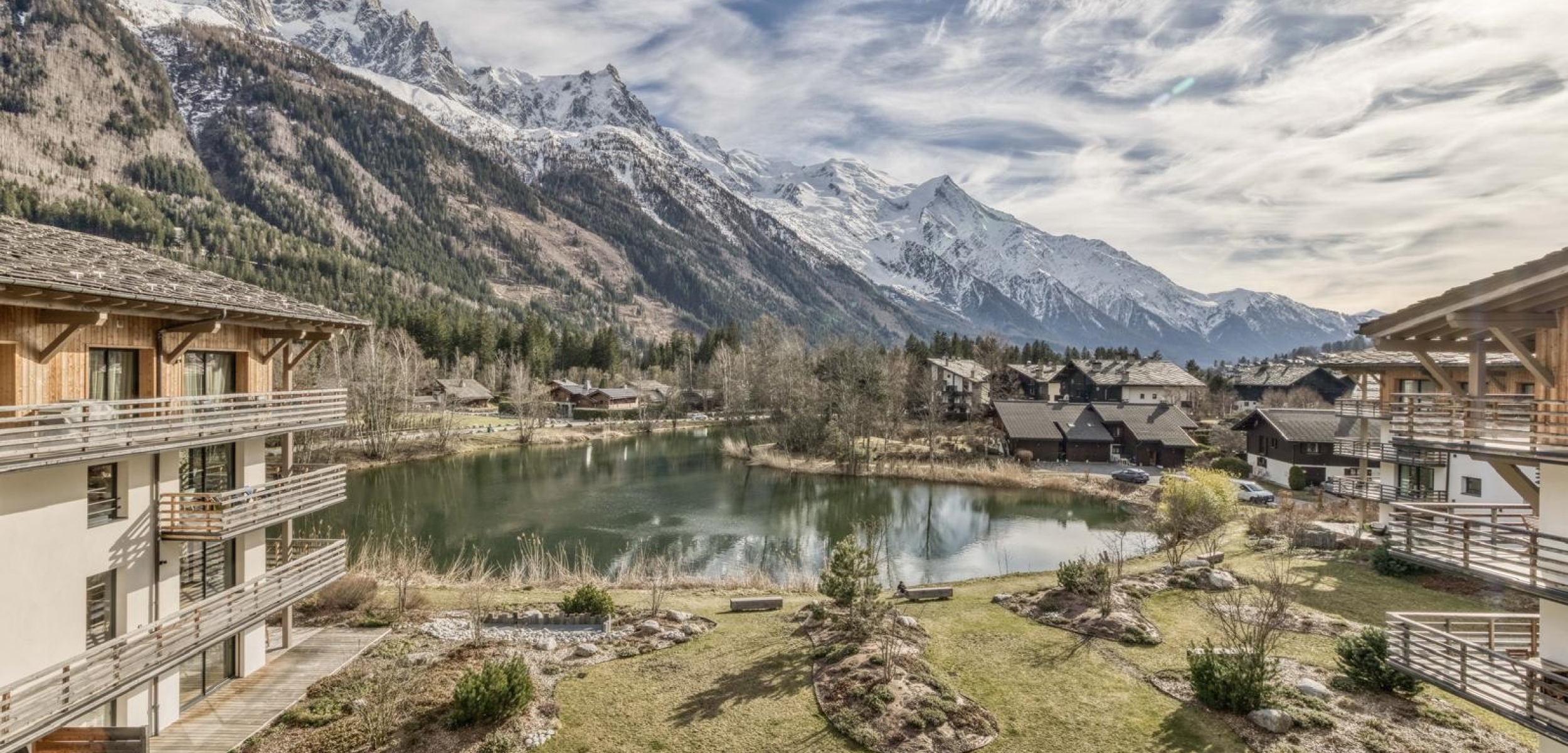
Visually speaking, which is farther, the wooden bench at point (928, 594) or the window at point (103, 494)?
the wooden bench at point (928, 594)

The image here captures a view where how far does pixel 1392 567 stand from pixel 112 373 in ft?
118

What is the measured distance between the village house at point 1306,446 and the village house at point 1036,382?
38.1m

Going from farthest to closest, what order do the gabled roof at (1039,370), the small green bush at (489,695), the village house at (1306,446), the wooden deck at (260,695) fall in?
the gabled roof at (1039,370)
the village house at (1306,446)
the wooden deck at (260,695)
the small green bush at (489,695)

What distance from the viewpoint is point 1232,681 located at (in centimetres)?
1364

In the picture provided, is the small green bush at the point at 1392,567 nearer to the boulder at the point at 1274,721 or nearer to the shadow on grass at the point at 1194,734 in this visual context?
the boulder at the point at 1274,721

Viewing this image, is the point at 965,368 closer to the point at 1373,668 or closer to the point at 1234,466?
the point at 1234,466

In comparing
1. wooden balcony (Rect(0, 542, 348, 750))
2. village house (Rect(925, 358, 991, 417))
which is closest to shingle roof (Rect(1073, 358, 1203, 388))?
village house (Rect(925, 358, 991, 417))

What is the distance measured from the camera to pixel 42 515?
1048 centimetres

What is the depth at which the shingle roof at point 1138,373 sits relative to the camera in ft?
265

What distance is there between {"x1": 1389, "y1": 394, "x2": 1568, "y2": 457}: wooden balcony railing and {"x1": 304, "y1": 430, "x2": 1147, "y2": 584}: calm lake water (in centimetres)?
1463

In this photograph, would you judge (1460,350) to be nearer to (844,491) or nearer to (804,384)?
(844,491)

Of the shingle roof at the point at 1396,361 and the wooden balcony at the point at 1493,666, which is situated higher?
the shingle roof at the point at 1396,361

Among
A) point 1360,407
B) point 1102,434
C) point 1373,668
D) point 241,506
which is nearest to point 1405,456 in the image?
point 1360,407

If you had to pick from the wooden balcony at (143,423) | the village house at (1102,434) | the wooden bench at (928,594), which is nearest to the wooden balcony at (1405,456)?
the wooden bench at (928,594)
